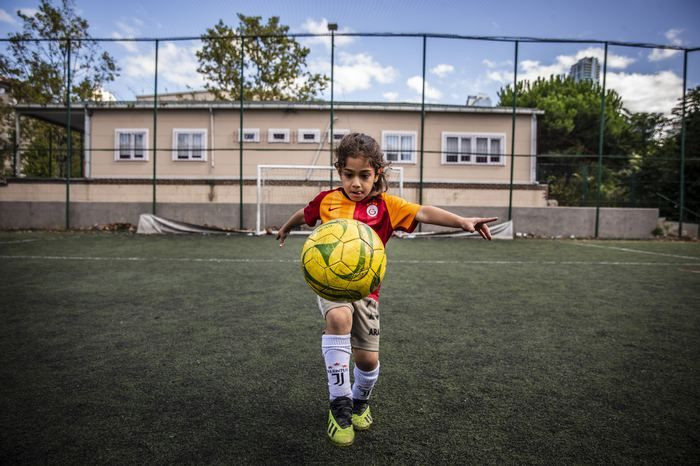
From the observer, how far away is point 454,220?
82.7 inches

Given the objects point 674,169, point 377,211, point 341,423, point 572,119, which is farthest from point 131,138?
point 572,119

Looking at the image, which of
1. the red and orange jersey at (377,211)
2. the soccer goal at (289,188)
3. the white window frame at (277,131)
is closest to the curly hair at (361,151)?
the red and orange jersey at (377,211)

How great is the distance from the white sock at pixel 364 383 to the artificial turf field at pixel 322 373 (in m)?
0.12

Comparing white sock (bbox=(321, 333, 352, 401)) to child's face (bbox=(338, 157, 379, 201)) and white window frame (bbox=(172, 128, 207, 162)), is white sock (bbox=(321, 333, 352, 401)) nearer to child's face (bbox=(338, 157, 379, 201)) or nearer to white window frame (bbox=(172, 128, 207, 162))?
child's face (bbox=(338, 157, 379, 201))

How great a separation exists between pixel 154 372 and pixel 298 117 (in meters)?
14.9

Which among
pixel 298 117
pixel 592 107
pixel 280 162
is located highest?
pixel 592 107

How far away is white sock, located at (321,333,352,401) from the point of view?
6.45 ft

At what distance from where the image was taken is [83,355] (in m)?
2.79

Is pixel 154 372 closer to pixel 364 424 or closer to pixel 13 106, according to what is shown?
pixel 364 424

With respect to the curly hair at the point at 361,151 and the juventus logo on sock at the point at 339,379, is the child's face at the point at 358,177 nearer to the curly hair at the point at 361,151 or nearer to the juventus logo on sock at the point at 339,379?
the curly hair at the point at 361,151

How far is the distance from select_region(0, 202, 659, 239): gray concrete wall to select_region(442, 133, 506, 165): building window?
11.5 ft

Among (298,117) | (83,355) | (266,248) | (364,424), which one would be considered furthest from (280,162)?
(364,424)

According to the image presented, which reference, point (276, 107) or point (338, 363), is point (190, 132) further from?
point (338, 363)

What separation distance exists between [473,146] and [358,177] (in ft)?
51.8
